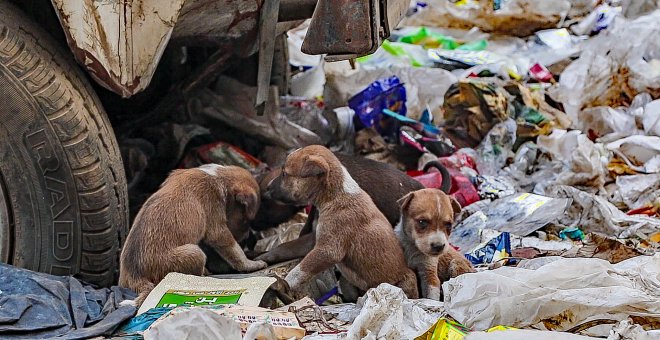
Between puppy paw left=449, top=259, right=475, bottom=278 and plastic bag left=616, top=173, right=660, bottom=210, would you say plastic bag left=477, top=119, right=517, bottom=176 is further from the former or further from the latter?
puppy paw left=449, top=259, right=475, bottom=278

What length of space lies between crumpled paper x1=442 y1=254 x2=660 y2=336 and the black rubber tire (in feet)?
4.46

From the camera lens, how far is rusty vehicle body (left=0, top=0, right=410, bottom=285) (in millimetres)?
3148

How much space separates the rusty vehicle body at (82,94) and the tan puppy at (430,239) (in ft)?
2.05

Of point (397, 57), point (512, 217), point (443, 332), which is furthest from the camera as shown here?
point (397, 57)

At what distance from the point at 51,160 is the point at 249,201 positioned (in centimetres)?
78

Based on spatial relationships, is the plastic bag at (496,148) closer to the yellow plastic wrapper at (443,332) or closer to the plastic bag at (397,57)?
the plastic bag at (397,57)

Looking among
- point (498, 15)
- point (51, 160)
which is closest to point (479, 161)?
point (51, 160)

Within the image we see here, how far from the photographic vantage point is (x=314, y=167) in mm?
3549

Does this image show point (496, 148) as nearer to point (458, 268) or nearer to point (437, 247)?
point (458, 268)

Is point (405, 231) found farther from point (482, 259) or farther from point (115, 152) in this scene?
point (115, 152)

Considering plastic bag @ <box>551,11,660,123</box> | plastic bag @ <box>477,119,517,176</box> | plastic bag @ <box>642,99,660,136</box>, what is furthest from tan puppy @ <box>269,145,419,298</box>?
plastic bag @ <box>551,11,660,123</box>

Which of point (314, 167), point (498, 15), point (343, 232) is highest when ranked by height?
point (314, 167)

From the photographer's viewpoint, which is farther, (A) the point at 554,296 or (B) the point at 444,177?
(B) the point at 444,177

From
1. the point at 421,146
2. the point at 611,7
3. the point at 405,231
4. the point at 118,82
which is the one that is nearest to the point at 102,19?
the point at 118,82
